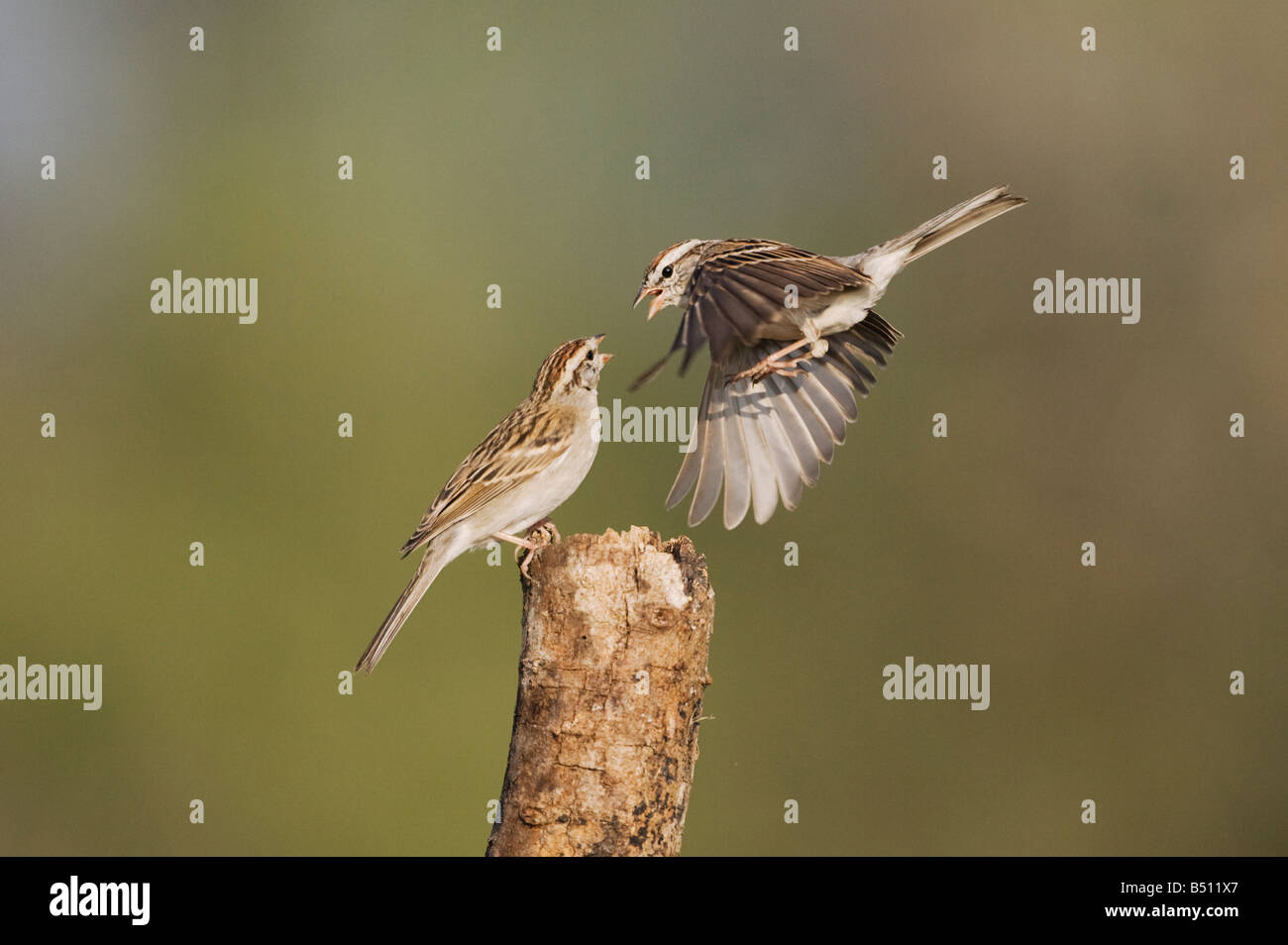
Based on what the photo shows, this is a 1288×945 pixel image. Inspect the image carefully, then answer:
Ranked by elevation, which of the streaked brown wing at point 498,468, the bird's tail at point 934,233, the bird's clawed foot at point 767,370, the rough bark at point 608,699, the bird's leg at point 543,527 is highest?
the bird's tail at point 934,233

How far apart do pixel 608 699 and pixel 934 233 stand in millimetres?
3747

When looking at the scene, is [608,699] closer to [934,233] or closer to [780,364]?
[780,364]

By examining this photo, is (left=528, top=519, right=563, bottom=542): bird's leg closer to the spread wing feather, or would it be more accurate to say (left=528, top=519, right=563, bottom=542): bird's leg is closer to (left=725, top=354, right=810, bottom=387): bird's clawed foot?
the spread wing feather

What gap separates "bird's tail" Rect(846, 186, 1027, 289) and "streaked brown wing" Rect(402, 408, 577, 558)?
199 cm

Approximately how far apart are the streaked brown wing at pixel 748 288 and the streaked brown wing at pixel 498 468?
1304 millimetres

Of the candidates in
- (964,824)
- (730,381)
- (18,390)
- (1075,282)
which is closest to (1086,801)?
(964,824)

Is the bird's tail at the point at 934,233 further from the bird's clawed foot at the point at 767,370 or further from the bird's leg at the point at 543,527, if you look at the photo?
the bird's leg at the point at 543,527

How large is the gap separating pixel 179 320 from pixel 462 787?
5.34 meters

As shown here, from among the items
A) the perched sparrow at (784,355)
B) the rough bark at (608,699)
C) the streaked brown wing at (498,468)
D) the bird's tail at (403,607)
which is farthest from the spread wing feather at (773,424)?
the rough bark at (608,699)

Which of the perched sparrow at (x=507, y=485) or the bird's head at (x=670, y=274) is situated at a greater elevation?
the bird's head at (x=670, y=274)

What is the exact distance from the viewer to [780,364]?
766 centimetres

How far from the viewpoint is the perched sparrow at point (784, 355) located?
267 inches

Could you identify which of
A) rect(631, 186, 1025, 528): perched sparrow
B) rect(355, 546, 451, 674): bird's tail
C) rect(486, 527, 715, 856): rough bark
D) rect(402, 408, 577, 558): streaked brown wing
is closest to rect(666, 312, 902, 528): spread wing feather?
rect(631, 186, 1025, 528): perched sparrow

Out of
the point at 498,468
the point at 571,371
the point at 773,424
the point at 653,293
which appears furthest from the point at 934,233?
the point at 498,468
